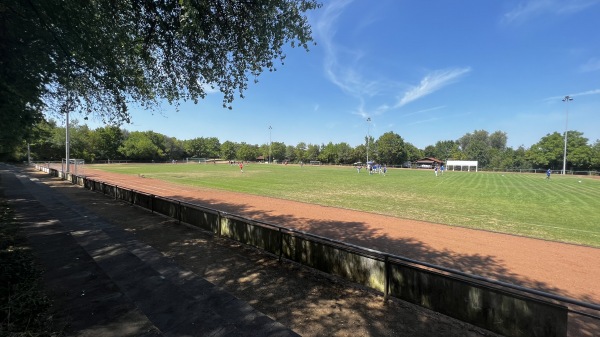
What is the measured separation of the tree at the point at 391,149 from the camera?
106 metres

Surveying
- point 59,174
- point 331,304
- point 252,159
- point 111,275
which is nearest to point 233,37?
point 111,275

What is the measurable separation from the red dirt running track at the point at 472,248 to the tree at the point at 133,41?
672 cm

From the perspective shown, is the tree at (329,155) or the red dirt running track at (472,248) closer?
the red dirt running track at (472,248)

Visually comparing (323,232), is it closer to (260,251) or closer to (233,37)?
(260,251)

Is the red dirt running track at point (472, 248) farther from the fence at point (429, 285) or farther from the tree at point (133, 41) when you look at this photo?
the tree at point (133, 41)

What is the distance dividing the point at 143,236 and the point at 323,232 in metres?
6.29

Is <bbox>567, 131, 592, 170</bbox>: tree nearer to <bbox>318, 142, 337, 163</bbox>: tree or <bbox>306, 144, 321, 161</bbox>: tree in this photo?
<bbox>318, 142, 337, 163</bbox>: tree

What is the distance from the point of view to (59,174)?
32.5m

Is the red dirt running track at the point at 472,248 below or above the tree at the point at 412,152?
below

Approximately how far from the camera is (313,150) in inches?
5221

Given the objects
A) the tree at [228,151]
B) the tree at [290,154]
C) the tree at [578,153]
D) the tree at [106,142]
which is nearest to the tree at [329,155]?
the tree at [290,154]

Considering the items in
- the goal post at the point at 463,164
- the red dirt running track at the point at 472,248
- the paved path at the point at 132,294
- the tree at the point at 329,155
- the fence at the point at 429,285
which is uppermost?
the tree at the point at 329,155

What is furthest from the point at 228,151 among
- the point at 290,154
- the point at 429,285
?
the point at 429,285

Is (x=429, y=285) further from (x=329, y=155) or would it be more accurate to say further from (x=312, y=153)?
(x=312, y=153)
